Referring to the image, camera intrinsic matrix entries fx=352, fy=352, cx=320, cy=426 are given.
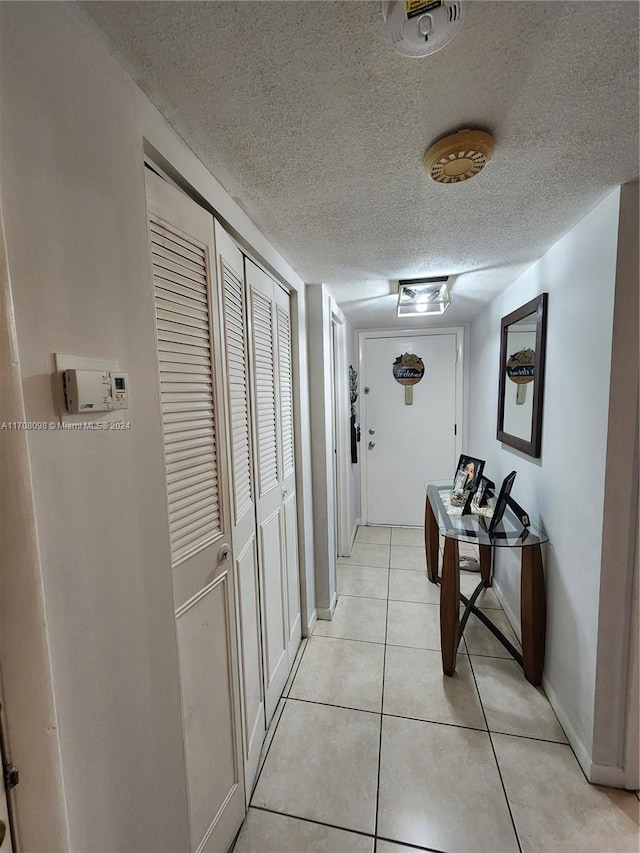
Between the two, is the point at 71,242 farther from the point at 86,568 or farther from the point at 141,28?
the point at 86,568

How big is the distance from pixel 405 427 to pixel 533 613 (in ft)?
7.25

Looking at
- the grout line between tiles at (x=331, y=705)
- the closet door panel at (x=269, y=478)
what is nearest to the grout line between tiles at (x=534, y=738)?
the grout line between tiles at (x=331, y=705)

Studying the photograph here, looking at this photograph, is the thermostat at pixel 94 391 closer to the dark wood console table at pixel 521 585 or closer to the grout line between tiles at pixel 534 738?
the dark wood console table at pixel 521 585

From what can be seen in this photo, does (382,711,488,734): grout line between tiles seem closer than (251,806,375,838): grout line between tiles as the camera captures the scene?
No

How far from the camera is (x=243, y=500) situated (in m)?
1.36

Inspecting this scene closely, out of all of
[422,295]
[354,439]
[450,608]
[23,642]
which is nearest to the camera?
[23,642]

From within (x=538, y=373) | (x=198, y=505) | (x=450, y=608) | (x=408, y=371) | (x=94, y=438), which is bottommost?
(x=450, y=608)

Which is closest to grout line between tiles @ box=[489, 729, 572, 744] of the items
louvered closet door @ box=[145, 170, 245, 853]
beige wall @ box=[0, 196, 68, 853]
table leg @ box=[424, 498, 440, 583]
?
louvered closet door @ box=[145, 170, 245, 853]

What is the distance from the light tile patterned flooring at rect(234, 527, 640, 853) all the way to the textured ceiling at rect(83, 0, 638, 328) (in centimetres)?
216

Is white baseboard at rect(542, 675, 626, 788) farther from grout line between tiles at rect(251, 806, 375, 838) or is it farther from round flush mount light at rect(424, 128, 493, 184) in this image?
round flush mount light at rect(424, 128, 493, 184)

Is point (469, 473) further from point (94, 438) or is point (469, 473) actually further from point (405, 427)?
point (94, 438)

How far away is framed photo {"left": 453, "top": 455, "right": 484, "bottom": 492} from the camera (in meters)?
2.36

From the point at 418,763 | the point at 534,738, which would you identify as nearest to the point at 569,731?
the point at 534,738

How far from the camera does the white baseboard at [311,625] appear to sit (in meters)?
2.16
